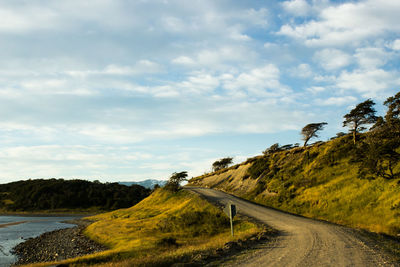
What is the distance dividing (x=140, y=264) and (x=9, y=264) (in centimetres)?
3011

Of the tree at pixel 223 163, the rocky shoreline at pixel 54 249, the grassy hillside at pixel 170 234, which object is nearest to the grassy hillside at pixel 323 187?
the grassy hillside at pixel 170 234

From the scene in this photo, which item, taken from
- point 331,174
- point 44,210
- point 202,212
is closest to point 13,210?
point 44,210

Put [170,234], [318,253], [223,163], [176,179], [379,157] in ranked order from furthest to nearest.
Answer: [223,163] < [176,179] < [170,234] < [379,157] < [318,253]

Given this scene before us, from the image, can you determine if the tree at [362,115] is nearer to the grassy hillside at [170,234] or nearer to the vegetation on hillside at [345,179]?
the vegetation on hillside at [345,179]

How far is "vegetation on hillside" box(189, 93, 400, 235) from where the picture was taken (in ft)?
104

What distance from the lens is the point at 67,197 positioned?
136 meters

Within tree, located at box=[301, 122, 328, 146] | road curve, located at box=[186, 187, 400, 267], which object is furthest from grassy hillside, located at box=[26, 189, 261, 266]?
tree, located at box=[301, 122, 328, 146]

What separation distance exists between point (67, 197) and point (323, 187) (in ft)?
A: 425

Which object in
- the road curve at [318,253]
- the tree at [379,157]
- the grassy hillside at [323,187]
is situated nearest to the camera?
the road curve at [318,253]

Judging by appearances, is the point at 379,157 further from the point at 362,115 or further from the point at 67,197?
the point at 67,197

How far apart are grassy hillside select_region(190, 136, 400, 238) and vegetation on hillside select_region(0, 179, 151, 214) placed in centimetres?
8309

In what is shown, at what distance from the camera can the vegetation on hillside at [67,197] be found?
13150cm

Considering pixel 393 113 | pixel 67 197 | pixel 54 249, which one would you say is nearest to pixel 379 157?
pixel 393 113

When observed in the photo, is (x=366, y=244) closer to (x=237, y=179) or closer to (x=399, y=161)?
(x=399, y=161)
